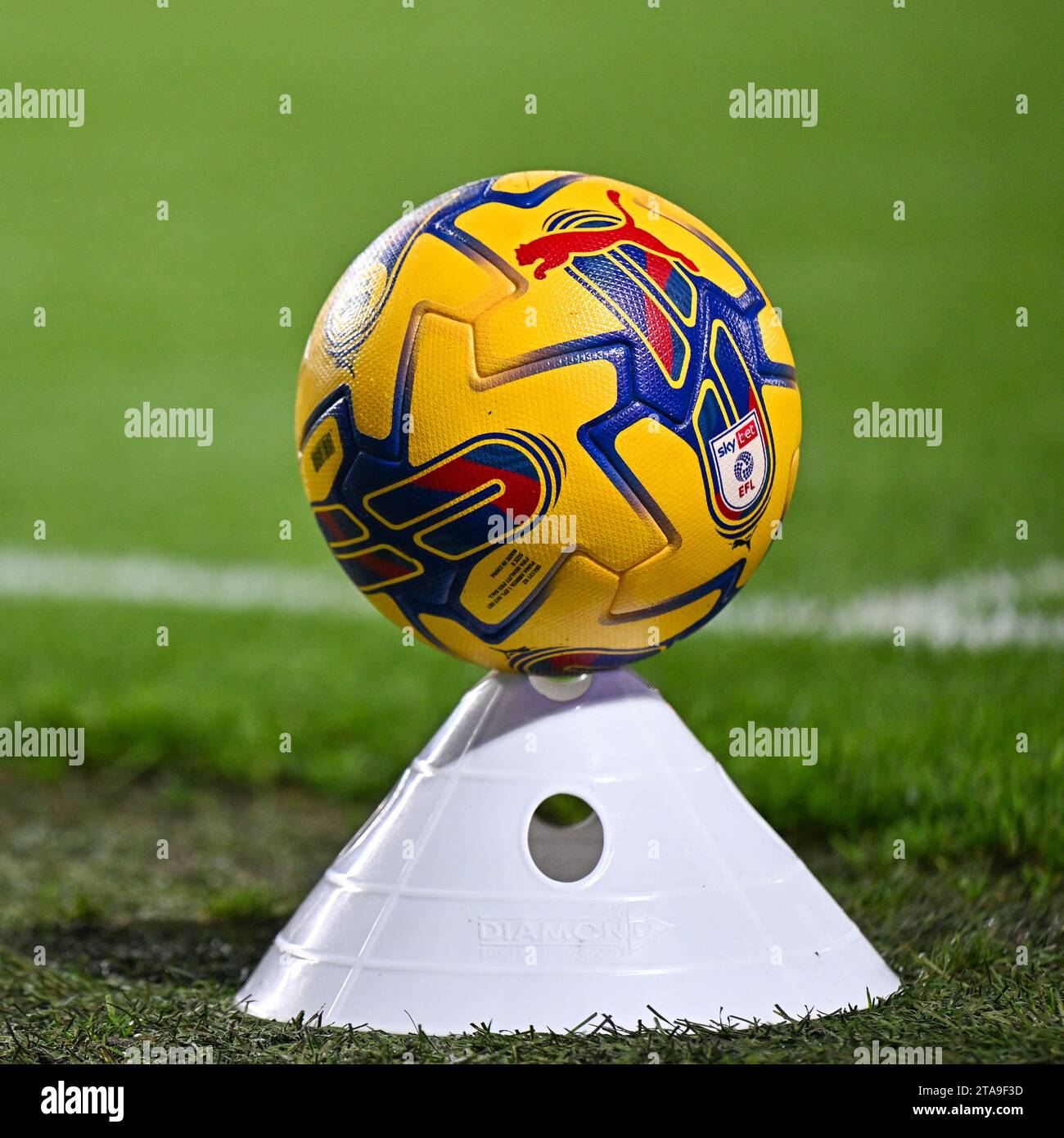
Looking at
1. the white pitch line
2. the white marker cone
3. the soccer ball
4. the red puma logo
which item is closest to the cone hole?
the white marker cone

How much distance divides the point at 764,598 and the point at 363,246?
2889mm

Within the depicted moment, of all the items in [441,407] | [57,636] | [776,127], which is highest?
[776,127]

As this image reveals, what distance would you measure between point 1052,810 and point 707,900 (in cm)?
187

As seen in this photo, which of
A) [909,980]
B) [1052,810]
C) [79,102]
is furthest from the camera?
[79,102]

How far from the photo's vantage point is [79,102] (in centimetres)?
Answer: 1320

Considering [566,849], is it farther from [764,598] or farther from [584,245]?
[764,598]

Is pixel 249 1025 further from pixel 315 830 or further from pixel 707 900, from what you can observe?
pixel 315 830

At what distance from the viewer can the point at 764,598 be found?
8.12m

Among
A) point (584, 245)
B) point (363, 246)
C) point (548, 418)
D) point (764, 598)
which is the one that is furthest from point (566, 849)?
point (363, 246)

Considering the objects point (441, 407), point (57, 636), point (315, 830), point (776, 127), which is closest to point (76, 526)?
point (57, 636)

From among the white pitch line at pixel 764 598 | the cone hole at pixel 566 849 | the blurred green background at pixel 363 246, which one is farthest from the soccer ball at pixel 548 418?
the white pitch line at pixel 764 598

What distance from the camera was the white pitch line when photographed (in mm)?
7301

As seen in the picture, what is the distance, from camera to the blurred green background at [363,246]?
709 centimetres

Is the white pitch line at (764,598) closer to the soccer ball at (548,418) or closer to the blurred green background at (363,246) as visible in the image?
the blurred green background at (363,246)
